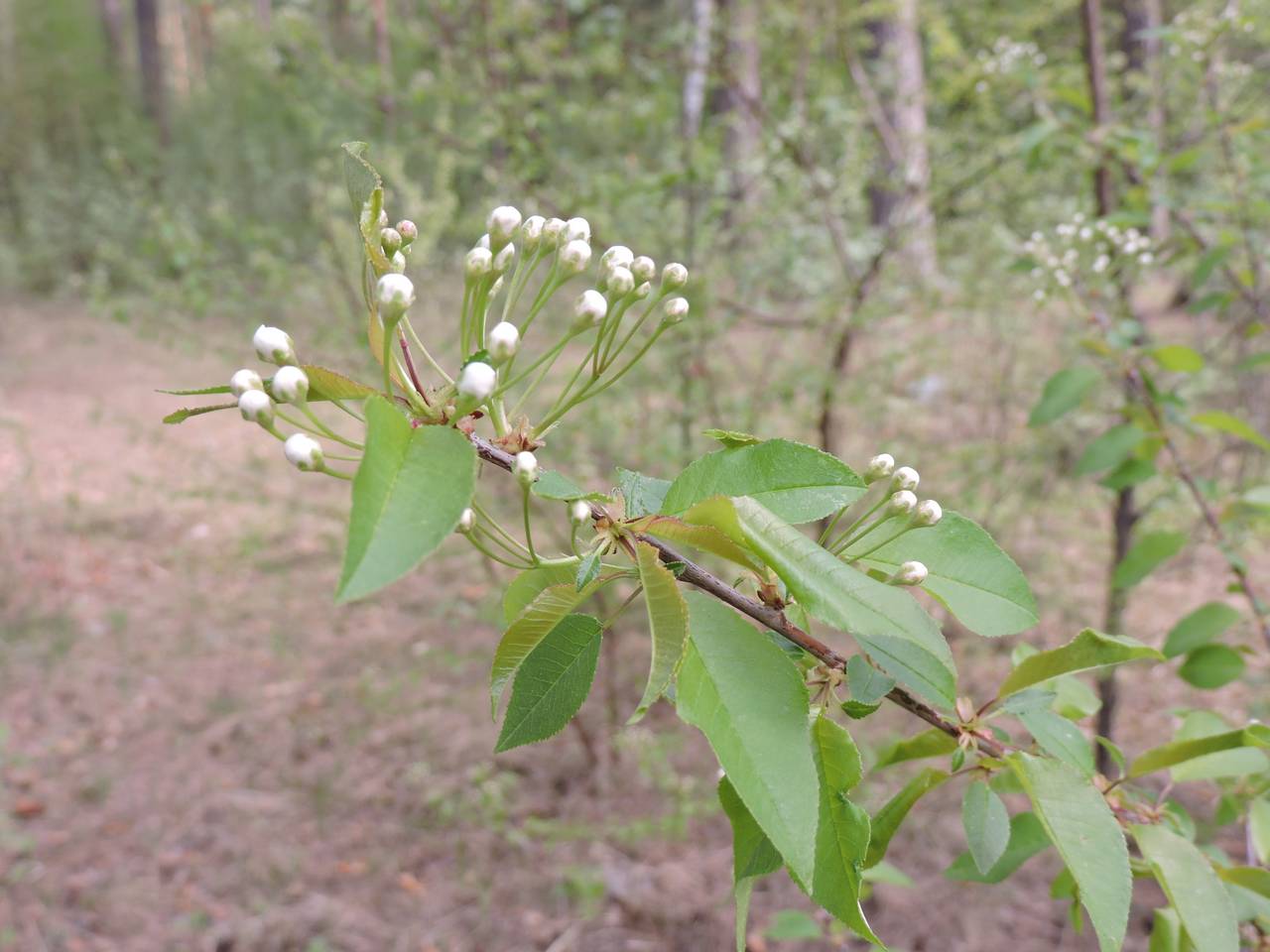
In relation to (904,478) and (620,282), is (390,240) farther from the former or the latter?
(904,478)

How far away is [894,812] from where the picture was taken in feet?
3.19

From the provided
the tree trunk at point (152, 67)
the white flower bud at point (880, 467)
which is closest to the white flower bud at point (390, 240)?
the white flower bud at point (880, 467)

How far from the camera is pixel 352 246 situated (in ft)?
11.1

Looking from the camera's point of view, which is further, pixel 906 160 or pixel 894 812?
pixel 906 160

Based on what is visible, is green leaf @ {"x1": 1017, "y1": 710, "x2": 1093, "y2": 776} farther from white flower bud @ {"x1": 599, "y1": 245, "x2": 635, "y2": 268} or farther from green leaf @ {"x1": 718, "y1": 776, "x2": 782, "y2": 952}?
white flower bud @ {"x1": 599, "y1": 245, "x2": 635, "y2": 268}

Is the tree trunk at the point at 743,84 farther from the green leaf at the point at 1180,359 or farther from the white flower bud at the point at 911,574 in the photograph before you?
the white flower bud at the point at 911,574

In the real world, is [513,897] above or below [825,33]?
below

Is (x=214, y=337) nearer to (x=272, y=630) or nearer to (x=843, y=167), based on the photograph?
(x=272, y=630)

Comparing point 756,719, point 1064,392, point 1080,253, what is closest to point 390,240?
point 756,719

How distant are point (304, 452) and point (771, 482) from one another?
0.37 m

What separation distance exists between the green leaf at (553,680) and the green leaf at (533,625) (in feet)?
0.04

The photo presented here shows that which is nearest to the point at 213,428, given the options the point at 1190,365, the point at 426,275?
the point at 426,275

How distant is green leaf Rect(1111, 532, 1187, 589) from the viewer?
5.72 feet

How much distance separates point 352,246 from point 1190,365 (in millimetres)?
2672
